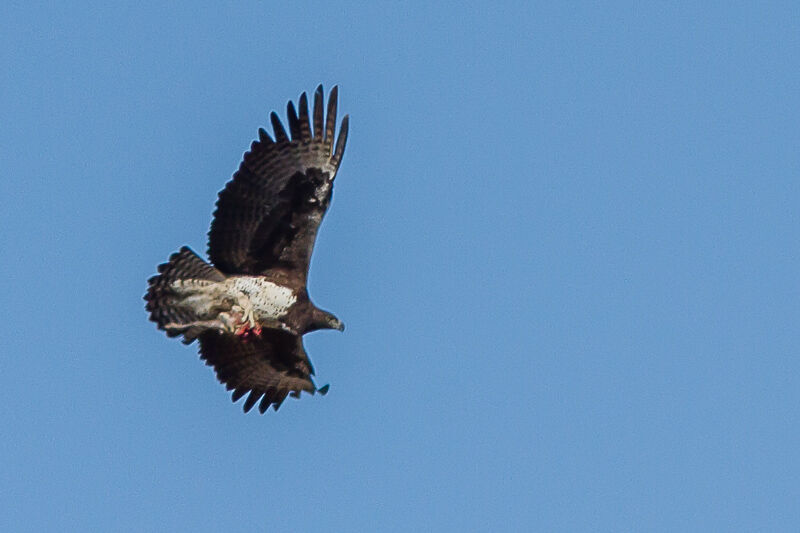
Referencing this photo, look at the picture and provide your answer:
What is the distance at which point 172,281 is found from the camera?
15148mm

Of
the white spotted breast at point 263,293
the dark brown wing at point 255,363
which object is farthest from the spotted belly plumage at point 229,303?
the dark brown wing at point 255,363

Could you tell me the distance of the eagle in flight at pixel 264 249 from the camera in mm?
15023

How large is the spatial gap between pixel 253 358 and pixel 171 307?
3.37 feet

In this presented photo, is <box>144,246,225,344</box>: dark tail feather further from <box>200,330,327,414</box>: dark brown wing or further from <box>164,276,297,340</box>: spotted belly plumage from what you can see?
<box>200,330,327,414</box>: dark brown wing

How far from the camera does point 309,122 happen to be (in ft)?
50.2

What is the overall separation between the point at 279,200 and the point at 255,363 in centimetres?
173

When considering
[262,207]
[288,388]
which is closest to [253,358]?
[288,388]

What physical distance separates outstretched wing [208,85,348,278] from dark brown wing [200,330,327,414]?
2.50 ft

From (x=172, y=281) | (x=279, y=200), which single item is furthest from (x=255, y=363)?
(x=279, y=200)

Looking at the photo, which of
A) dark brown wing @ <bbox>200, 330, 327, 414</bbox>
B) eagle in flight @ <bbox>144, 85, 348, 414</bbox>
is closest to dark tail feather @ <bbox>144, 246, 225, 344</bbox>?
eagle in flight @ <bbox>144, 85, 348, 414</bbox>

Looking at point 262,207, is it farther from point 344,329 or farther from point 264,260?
point 344,329

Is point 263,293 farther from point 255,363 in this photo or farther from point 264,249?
point 255,363

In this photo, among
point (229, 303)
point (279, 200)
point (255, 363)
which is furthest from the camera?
point (255, 363)

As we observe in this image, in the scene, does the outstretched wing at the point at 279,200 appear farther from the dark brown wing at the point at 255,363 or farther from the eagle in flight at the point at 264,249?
the dark brown wing at the point at 255,363
